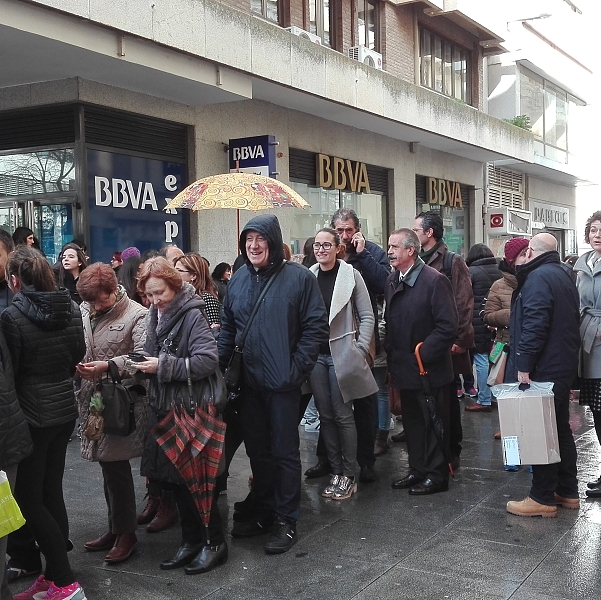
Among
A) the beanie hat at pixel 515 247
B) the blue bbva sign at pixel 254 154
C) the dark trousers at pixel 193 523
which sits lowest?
the dark trousers at pixel 193 523

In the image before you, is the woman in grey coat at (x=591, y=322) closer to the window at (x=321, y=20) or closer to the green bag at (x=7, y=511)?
the green bag at (x=7, y=511)

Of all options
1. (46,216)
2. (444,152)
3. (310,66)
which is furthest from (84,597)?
(444,152)

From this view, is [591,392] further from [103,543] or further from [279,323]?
[103,543]

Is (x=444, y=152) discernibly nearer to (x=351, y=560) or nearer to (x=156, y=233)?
(x=156, y=233)

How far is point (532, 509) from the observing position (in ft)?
17.6

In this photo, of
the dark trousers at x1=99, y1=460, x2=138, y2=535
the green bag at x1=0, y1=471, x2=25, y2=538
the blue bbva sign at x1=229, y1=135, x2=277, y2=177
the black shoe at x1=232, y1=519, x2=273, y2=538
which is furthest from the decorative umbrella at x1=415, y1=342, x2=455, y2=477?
the blue bbva sign at x1=229, y1=135, x2=277, y2=177

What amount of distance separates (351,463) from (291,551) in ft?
4.14

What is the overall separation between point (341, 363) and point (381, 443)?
1.65m

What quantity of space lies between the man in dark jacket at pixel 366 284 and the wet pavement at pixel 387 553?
21cm

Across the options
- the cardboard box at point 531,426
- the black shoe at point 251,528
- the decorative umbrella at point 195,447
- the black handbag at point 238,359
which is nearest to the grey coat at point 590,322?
the cardboard box at point 531,426

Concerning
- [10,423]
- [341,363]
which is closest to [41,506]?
[10,423]

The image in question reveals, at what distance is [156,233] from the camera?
453 inches

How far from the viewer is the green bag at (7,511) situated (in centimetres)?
346

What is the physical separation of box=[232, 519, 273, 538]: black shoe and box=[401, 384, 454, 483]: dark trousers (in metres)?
1.40
